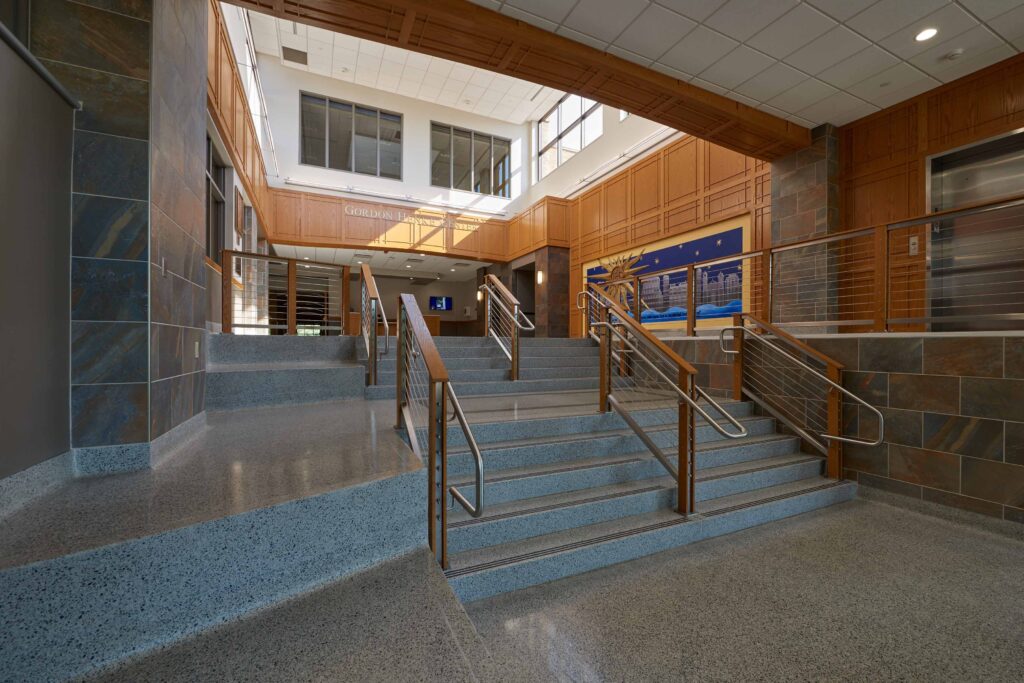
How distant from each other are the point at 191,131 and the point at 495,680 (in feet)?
12.6

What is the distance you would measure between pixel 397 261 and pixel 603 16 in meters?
10.3

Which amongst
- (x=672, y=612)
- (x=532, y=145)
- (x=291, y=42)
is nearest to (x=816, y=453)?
(x=672, y=612)

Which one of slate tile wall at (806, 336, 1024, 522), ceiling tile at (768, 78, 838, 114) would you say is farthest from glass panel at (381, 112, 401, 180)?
slate tile wall at (806, 336, 1024, 522)

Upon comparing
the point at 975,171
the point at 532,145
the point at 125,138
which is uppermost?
the point at 532,145

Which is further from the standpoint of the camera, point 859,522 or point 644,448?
point 644,448

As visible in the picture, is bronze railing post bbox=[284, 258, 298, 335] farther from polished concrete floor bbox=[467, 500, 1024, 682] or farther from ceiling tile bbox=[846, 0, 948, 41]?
ceiling tile bbox=[846, 0, 948, 41]

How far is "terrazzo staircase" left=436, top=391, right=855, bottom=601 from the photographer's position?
97.3 inches

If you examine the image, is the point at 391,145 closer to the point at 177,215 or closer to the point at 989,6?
the point at 177,215

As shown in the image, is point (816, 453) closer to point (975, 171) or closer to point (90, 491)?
point (975, 171)

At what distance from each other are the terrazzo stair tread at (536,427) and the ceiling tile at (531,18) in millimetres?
3650

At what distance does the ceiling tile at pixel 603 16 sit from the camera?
3787mm

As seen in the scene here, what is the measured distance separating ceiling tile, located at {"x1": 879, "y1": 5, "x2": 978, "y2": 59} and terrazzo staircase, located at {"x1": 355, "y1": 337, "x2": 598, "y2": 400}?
15.2 feet

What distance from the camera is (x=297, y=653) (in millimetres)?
1343

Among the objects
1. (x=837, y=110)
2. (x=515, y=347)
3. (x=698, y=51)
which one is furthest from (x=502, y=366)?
(x=837, y=110)
